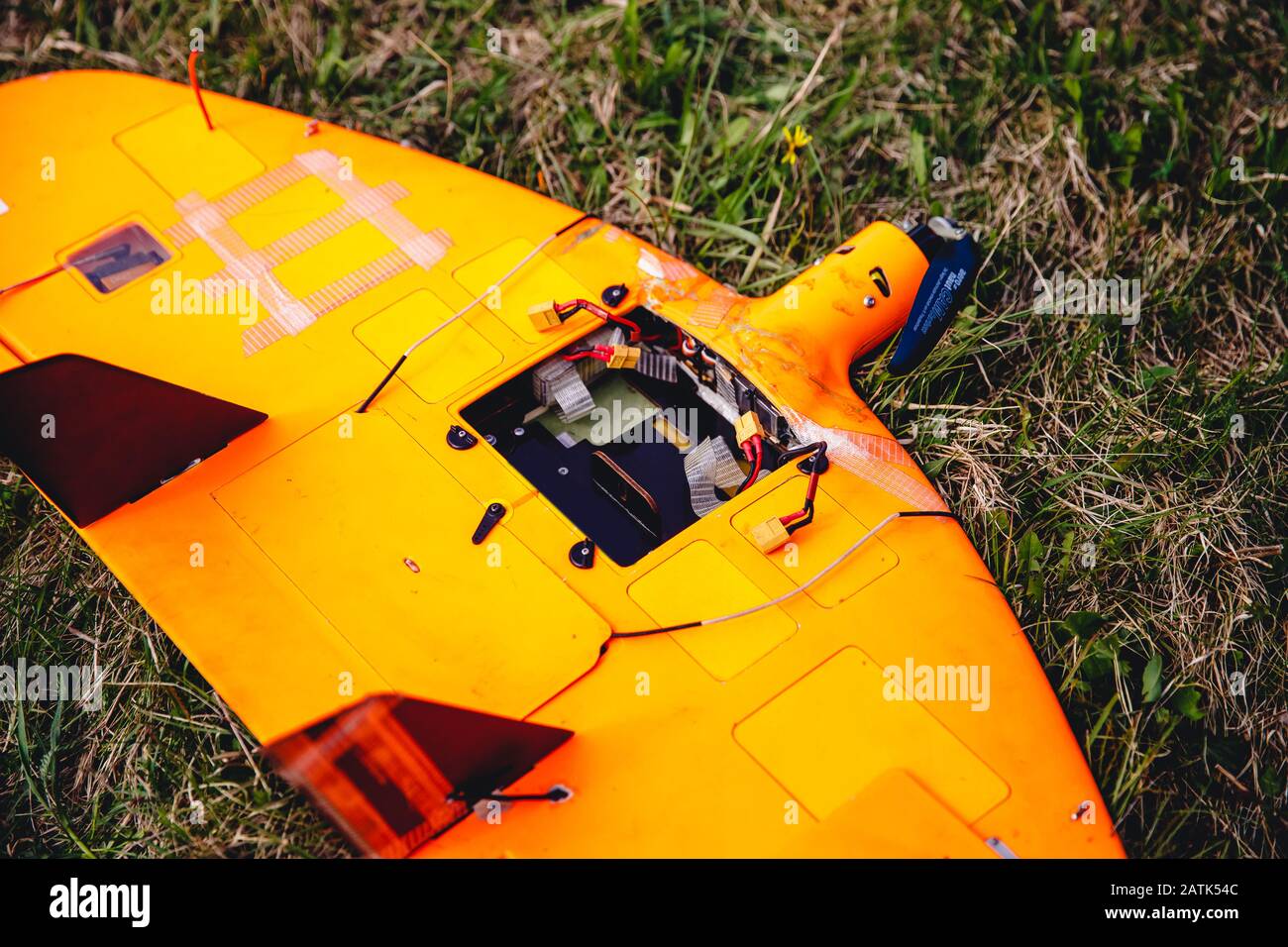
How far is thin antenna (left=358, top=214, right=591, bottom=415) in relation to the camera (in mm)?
3102

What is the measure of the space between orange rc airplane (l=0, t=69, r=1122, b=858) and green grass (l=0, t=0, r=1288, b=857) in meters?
0.50

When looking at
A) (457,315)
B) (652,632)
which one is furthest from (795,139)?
(652,632)

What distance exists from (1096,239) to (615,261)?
198 centimetres

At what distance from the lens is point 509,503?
291 cm

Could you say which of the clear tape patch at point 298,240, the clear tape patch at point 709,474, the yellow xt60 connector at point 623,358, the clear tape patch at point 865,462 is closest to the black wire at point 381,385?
the clear tape patch at point 298,240

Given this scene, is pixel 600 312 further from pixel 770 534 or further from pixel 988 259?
pixel 988 259

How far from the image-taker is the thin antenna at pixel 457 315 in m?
3.10

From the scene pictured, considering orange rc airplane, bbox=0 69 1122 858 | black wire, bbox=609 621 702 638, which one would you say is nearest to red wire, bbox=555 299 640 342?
orange rc airplane, bbox=0 69 1122 858

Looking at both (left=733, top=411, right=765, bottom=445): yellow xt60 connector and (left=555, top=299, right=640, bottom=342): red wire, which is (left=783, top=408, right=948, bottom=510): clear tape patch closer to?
(left=733, top=411, right=765, bottom=445): yellow xt60 connector

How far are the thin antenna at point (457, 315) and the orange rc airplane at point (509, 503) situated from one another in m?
0.01

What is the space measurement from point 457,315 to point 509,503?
70 centimetres

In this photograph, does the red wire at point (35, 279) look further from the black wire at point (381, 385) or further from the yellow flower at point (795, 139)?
the yellow flower at point (795, 139)

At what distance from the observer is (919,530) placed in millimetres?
3023
